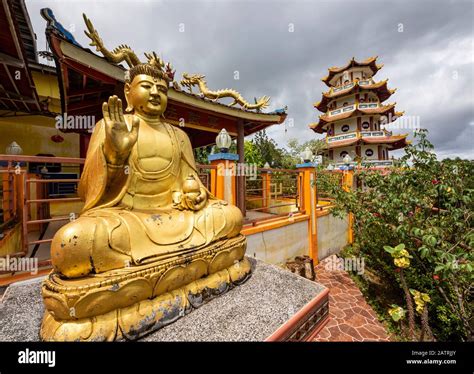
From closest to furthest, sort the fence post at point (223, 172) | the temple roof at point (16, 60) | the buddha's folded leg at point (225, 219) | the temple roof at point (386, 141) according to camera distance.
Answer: the buddha's folded leg at point (225, 219)
the temple roof at point (16, 60)
the fence post at point (223, 172)
the temple roof at point (386, 141)

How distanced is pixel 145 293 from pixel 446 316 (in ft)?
16.2

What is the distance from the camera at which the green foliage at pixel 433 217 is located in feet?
9.16

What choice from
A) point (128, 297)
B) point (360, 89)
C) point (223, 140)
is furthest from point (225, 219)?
point (360, 89)

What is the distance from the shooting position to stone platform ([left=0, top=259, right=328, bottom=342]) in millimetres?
2061

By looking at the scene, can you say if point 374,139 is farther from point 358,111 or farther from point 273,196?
point 273,196

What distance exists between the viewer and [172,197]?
2811mm

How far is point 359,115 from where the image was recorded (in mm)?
17969

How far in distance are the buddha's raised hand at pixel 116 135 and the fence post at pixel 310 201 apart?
5011 millimetres

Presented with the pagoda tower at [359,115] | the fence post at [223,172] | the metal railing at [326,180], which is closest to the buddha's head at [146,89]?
the fence post at [223,172]

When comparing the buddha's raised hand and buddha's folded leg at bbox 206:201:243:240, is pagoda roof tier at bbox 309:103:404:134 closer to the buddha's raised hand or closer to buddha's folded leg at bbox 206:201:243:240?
buddha's folded leg at bbox 206:201:243:240

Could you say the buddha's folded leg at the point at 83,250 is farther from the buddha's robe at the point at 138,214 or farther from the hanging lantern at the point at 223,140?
the hanging lantern at the point at 223,140

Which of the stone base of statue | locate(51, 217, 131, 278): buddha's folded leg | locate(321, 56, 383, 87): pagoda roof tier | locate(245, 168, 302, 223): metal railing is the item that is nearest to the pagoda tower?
locate(321, 56, 383, 87): pagoda roof tier

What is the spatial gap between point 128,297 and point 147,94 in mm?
2190
